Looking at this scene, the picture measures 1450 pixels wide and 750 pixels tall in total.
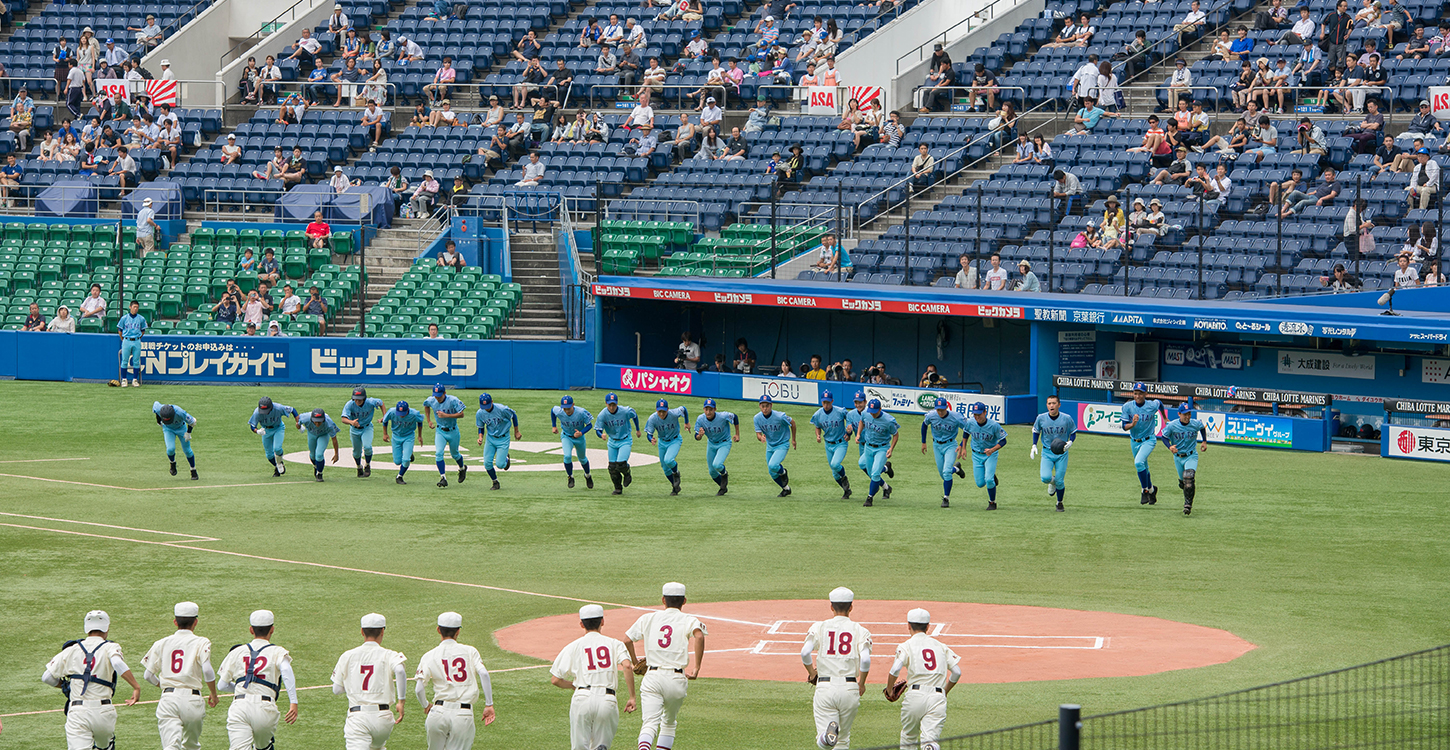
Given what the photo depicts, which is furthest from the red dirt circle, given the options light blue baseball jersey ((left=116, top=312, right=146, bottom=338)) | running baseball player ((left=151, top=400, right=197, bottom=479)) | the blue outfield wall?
light blue baseball jersey ((left=116, top=312, right=146, bottom=338))

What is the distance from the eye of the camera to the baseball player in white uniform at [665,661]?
12.2m

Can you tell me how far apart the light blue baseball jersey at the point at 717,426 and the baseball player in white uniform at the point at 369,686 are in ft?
44.4

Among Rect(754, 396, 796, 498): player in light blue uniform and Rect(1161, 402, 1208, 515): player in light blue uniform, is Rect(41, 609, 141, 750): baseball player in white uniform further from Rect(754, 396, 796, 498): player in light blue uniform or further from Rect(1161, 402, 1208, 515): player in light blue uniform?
Rect(1161, 402, 1208, 515): player in light blue uniform

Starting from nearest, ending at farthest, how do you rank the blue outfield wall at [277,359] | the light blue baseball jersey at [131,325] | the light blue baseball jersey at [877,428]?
the light blue baseball jersey at [877,428] → the light blue baseball jersey at [131,325] → the blue outfield wall at [277,359]

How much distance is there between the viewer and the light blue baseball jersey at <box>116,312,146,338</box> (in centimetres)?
3594

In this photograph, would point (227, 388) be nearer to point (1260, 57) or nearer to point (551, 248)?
point (551, 248)

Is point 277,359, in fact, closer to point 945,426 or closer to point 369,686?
point 945,426

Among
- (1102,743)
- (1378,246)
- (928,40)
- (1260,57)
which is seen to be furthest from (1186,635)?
(928,40)

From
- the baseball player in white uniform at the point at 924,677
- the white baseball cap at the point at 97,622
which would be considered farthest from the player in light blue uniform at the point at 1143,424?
the white baseball cap at the point at 97,622

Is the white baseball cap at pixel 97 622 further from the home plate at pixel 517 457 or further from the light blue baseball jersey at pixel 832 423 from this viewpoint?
the home plate at pixel 517 457

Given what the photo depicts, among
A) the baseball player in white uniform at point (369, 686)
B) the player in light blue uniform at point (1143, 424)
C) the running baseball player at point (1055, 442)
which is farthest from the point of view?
the player in light blue uniform at point (1143, 424)

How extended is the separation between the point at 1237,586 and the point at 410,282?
24989 mm

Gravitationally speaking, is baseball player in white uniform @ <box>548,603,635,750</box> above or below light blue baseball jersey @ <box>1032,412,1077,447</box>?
below

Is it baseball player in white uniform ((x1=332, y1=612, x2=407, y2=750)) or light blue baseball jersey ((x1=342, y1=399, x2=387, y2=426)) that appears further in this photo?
light blue baseball jersey ((x1=342, y1=399, x2=387, y2=426))
